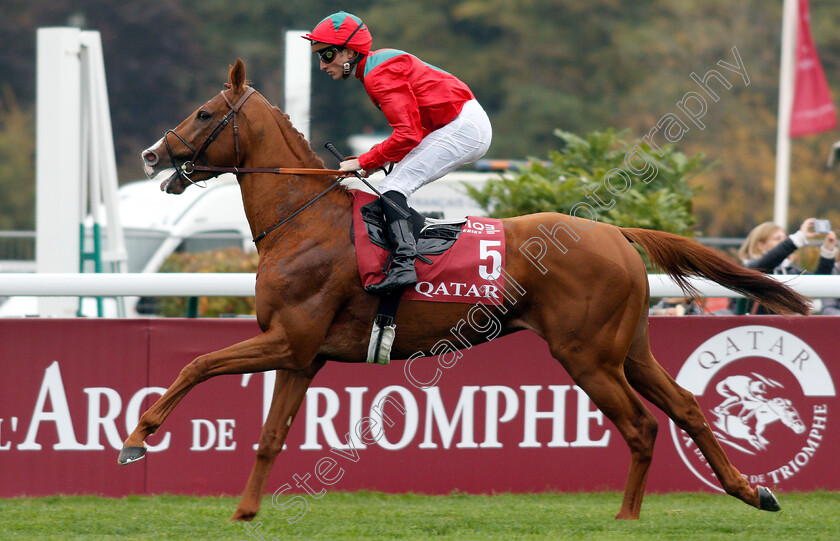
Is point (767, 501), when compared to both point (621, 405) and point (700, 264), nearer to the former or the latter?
point (621, 405)

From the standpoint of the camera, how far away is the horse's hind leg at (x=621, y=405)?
511cm

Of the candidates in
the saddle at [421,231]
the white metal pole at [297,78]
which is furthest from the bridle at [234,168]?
the white metal pole at [297,78]

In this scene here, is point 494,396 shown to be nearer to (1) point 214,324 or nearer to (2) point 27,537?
(1) point 214,324

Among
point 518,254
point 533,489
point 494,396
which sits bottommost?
point 533,489

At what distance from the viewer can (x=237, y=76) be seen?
5.05 metres

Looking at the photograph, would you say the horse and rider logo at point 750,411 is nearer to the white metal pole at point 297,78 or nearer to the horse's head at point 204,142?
the horse's head at point 204,142

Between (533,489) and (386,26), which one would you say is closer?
(533,489)

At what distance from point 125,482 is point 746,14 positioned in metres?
21.3

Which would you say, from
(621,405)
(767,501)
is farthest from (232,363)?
(767,501)

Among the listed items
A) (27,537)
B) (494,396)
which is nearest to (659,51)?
(494,396)

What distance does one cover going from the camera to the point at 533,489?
5934 mm

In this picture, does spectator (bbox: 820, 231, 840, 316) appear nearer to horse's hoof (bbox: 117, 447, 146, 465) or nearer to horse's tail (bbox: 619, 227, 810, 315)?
horse's tail (bbox: 619, 227, 810, 315)

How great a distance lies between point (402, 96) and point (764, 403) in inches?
105

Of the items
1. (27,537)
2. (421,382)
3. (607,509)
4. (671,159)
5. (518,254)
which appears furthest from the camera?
(671,159)
